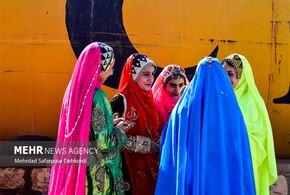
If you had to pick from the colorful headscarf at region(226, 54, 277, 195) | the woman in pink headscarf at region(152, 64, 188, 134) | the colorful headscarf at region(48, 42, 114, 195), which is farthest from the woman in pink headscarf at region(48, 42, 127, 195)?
the colorful headscarf at region(226, 54, 277, 195)

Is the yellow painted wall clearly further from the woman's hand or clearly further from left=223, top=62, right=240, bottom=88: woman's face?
the woman's hand

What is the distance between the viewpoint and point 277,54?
Result: 16.9ft

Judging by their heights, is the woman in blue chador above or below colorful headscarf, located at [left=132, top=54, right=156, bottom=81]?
below

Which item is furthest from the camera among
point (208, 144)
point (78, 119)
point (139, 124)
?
point (139, 124)

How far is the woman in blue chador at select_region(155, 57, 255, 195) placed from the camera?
248cm

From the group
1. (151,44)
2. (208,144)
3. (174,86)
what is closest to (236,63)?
(174,86)

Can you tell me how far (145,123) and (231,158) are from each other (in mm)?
924

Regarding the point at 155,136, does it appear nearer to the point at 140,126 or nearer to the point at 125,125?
the point at 140,126

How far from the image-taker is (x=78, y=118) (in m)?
2.69

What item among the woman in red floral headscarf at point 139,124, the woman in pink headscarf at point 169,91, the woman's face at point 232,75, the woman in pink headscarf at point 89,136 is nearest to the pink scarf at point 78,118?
the woman in pink headscarf at point 89,136

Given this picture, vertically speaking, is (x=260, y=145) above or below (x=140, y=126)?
below

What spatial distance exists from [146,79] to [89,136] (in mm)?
821

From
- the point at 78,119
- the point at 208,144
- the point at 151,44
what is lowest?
the point at 208,144

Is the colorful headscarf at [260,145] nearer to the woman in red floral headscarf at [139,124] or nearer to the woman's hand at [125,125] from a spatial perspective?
the woman in red floral headscarf at [139,124]
